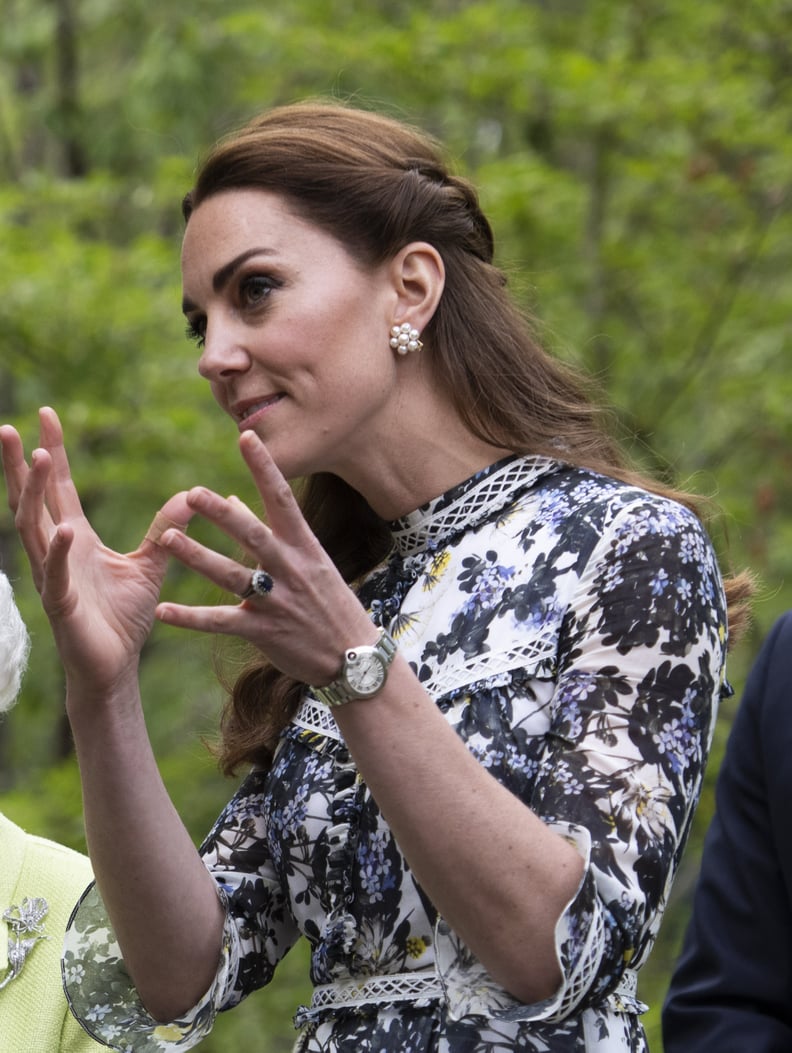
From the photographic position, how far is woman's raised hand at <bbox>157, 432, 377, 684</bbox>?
5.71 feet

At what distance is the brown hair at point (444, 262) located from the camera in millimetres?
2381

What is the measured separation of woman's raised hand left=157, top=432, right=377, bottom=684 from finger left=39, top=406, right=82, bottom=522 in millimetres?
339

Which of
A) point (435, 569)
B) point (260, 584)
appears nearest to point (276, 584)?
point (260, 584)

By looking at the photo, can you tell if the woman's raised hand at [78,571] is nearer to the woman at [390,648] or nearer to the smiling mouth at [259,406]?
the woman at [390,648]

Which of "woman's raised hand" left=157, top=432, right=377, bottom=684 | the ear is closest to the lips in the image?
the ear

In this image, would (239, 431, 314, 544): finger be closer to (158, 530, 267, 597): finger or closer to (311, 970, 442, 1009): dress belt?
(158, 530, 267, 597): finger

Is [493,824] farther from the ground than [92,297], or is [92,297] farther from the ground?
[92,297]

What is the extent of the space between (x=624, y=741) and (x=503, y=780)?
20cm

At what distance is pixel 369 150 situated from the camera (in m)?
2.49

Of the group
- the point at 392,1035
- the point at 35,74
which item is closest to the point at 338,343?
the point at 392,1035

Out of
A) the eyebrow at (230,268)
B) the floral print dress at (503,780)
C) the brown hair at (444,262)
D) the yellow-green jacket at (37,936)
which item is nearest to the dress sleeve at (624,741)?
the floral print dress at (503,780)

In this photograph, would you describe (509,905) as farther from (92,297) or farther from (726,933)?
(92,297)

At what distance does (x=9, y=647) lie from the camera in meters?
2.87

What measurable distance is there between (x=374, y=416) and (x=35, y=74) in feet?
25.8
